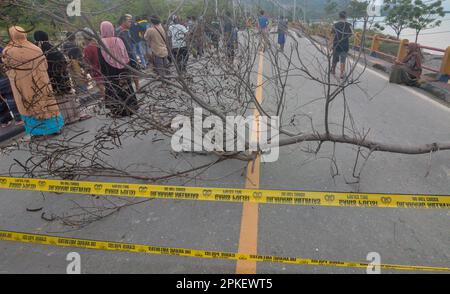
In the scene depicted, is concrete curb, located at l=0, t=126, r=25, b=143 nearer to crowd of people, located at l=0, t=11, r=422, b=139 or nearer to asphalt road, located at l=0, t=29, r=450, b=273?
crowd of people, located at l=0, t=11, r=422, b=139

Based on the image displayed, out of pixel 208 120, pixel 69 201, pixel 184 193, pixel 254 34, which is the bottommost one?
pixel 69 201

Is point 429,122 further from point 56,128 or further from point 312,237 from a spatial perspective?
point 56,128

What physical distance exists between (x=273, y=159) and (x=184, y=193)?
1.71 m

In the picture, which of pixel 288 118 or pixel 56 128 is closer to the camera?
pixel 56 128

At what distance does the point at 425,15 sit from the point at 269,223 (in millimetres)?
19781

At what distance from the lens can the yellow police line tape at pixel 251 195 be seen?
6.26ft

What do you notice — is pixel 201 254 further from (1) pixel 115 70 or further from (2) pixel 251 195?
(1) pixel 115 70

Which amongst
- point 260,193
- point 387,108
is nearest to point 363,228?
point 260,193

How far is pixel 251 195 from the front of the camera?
2082 millimetres

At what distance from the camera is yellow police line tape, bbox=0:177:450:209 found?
191 centimetres

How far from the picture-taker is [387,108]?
17.9ft

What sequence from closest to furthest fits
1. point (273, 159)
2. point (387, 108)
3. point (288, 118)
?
point (273, 159)
point (288, 118)
point (387, 108)

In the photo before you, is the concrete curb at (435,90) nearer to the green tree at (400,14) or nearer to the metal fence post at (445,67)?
the metal fence post at (445,67)

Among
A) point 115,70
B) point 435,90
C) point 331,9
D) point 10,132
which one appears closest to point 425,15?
point 435,90
